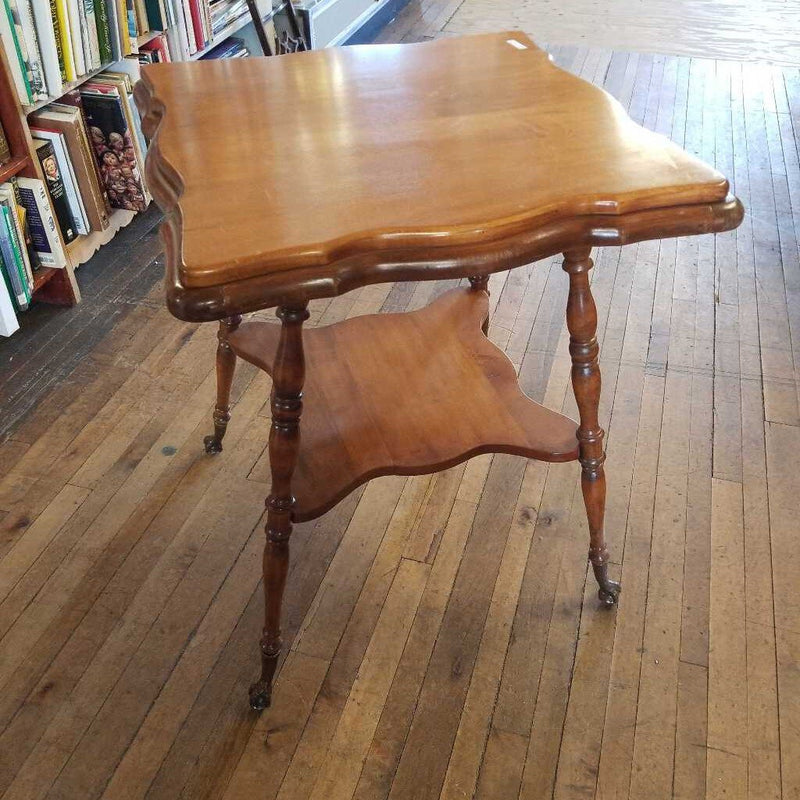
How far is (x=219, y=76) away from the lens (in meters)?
1.42

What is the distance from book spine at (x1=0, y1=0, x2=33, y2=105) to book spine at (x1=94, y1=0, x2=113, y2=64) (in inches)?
12.5

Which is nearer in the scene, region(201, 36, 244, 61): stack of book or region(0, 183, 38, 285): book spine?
region(0, 183, 38, 285): book spine

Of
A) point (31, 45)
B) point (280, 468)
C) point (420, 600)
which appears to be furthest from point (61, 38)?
point (420, 600)

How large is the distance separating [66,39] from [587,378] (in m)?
1.69

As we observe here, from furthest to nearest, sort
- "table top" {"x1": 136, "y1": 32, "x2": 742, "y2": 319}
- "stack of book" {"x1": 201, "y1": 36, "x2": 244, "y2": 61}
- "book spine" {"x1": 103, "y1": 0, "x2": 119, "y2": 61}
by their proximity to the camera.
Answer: "stack of book" {"x1": 201, "y1": 36, "x2": 244, "y2": 61} → "book spine" {"x1": 103, "y1": 0, "x2": 119, "y2": 61} → "table top" {"x1": 136, "y1": 32, "x2": 742, "y2": 319}

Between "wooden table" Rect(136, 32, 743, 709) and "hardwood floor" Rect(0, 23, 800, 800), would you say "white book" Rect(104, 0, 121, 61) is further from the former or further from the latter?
"wooden table" Rect(136, 32, 743, 709)

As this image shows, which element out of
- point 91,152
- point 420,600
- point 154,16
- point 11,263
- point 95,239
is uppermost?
point 154,16

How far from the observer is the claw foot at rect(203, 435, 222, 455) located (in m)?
1.86

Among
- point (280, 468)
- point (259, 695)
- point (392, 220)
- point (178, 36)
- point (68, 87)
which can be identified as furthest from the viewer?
point (178, 36)

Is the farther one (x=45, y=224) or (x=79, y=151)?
(x=79, y=151)

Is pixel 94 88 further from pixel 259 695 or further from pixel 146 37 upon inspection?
pixel 259 695

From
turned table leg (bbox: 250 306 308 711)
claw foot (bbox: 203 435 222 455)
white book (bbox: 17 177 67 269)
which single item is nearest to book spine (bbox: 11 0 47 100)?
white book (bbox: 17 177 67 269)

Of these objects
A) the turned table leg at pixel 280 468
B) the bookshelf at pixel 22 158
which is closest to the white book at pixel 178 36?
the bookshelf at pixel 22 158

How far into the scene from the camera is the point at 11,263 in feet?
7.05
